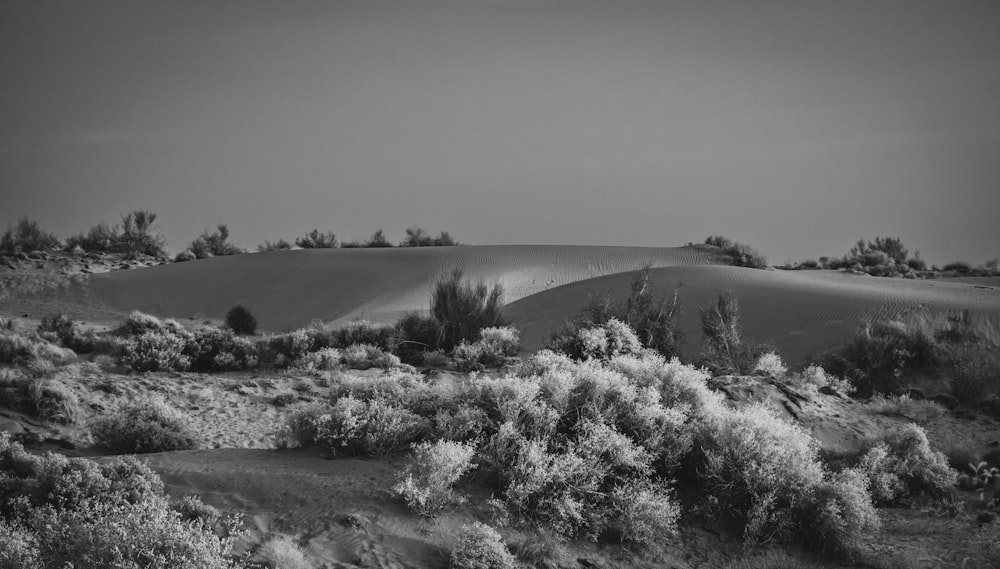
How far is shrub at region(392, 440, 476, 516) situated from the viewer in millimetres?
6961

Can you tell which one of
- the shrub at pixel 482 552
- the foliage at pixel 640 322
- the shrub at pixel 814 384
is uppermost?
the foliage at pixel 640 322

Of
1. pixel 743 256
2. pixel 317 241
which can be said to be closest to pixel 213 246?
pixel 317 241

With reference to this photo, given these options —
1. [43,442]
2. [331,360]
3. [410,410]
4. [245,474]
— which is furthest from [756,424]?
[331,360]

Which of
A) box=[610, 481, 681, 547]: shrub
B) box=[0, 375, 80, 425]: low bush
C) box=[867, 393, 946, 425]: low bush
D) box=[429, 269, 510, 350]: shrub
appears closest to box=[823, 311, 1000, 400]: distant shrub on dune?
box=[867, 393, 946, 425]: low bush

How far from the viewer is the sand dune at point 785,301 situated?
18.5m

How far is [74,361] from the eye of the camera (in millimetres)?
15094

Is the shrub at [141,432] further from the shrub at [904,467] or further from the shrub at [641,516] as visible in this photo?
the shrub at [904,467]

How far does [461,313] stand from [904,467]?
37.3 ft

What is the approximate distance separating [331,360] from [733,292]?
12.0 m

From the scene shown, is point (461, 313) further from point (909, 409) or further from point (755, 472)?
point (755, 472)

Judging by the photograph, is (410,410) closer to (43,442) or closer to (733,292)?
(43,442)

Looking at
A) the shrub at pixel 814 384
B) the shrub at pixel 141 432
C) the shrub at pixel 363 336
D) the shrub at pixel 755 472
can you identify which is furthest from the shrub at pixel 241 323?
the shrub at pixel 755 472

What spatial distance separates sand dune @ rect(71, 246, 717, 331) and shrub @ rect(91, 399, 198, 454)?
52.2 feet

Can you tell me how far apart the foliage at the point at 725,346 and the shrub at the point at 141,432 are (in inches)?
355
